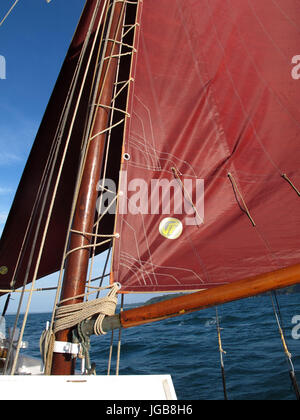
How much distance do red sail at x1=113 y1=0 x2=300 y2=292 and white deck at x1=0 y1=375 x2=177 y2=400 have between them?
3.35 feet

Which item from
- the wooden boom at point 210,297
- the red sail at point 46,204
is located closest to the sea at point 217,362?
the red sail at point 46,204

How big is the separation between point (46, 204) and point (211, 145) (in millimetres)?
2019

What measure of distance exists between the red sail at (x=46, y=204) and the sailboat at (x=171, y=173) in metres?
0.02

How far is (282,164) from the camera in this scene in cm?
287

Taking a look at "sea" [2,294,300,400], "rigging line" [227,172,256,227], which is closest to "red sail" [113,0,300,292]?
"rigging line" [227,172,256,227]

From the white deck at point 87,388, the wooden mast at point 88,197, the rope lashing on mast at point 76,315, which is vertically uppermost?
the wooden mast at point 88,197

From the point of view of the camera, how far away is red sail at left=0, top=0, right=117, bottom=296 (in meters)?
3.25

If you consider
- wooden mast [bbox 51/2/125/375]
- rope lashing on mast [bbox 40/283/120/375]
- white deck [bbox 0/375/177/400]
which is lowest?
white deck [bbox 0/375/177/400]

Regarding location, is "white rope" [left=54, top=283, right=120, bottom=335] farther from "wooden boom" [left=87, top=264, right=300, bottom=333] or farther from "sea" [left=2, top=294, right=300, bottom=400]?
"sea" [left=2, top=294, right=300, bottom=400]

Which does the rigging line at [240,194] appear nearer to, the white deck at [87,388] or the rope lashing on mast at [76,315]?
the rope lashing on mast at [76,315]

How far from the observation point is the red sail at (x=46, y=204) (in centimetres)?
325

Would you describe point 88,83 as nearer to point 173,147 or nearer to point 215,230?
point 173,147

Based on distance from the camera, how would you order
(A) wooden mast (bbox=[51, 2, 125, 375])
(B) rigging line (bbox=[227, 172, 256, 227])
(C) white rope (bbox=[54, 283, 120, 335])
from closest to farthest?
1. (C) white rope (bbox=[54, 283, 120, 335])
2. (A) wooden mast (bbox=[51, 2, 125, 375])
3. (B) rigging line (bbox=[227, 172, 256, 227])

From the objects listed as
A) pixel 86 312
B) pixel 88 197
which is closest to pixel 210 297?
pixel 86 312
